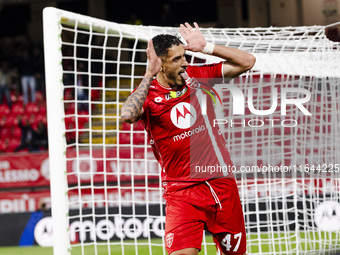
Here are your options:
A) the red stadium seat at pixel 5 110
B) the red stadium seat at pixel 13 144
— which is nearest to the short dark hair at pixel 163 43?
the red stadium seat at pixel 13 144

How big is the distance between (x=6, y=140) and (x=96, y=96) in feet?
6.19

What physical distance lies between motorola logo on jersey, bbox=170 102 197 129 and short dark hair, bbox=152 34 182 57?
0.35m

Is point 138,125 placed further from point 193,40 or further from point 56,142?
point 193,40

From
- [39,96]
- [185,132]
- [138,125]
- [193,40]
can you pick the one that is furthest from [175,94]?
[39,96]

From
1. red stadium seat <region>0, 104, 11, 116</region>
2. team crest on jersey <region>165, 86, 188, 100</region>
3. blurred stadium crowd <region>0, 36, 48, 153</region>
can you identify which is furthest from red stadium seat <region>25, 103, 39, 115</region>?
team crest on jersey <region>165, 86, 188, 100</region>

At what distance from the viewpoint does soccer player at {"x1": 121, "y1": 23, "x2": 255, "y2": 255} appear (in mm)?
3248

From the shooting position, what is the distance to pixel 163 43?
3238 mm

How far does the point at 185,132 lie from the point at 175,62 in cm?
45

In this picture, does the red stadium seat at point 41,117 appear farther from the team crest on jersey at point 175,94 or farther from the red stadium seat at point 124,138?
the team crest on jersey at point 175,94

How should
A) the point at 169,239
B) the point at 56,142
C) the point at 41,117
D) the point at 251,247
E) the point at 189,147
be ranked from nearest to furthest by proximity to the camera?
the point at 169,239 → the point at 189,147 → the point at 56,142 → the point at 251,247 → the point at 41,117

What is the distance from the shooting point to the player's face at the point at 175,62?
3223 millimetres

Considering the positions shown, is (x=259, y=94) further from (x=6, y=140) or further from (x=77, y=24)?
(x=6, y=140)

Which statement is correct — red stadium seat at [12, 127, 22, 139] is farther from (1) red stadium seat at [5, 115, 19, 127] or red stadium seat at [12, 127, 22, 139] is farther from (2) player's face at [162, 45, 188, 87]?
(2) player's face at [162, 45, 188, 87]

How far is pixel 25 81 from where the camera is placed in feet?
35.5
